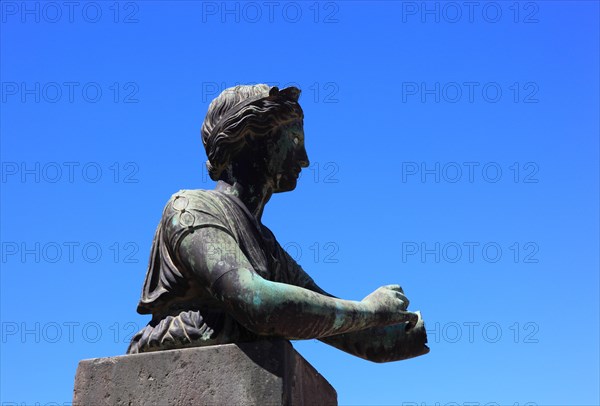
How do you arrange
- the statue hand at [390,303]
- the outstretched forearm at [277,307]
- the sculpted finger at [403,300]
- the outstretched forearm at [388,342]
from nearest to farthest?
the outstretched forearm at [277,307] < the statue hand at [390,303] < the sculpted finger at [403,300] < the outstretched forearm at [388,342]

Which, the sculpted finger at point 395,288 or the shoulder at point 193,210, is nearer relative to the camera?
the shoulder at point 193,210

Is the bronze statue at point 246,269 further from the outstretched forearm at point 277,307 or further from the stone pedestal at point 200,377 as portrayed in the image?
the stone pedestal at point 200,377

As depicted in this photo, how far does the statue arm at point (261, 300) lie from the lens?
17.4 ft

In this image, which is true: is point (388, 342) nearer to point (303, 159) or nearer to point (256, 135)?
point (303, 159)

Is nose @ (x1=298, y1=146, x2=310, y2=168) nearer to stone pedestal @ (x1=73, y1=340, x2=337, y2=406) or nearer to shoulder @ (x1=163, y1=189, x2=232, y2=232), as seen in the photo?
shoulder @ (x1=163, y1=189, x2=232, y2=232)

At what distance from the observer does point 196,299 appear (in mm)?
5742

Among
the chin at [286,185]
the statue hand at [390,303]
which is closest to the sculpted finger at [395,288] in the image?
the statue hand at [390,303]

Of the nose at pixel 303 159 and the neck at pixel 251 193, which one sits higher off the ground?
the nose at pixel 303 159

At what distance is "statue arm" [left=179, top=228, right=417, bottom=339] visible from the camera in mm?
5297

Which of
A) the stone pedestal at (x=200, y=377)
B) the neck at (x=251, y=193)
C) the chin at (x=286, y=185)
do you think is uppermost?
the chin at (x=286, y=185)

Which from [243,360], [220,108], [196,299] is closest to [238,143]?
[220,108]

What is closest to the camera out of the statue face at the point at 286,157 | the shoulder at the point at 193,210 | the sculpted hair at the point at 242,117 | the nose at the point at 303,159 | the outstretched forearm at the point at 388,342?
the shoulder at the point at 193,210

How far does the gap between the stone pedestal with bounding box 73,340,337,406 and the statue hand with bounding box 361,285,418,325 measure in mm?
546

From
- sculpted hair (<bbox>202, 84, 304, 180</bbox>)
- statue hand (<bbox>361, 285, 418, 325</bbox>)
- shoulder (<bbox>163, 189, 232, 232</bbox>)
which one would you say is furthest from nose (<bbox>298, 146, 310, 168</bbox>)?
statue hand (<bbox>361, 285, 418, 325</bbox>)
